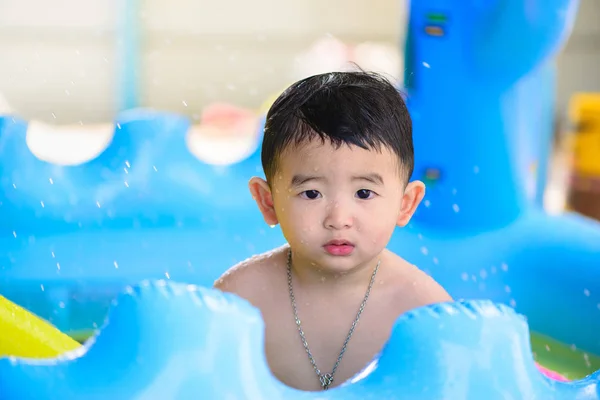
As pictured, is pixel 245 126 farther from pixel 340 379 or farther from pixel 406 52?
pixel 340 379

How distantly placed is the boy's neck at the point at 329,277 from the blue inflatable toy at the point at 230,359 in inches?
13.7

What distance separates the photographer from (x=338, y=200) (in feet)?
3.49

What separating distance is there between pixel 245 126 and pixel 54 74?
183 centimetres

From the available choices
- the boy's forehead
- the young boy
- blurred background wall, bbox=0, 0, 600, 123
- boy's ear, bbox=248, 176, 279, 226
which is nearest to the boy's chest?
the young boy

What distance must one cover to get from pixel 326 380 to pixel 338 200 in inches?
10.4

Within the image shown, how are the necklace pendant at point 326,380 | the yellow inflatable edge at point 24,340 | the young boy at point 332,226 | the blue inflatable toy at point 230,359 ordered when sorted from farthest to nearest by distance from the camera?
1. the necklace pendant at point 326,380
2. the young boy at point 332,226
3. the yellow inflatable edge at point 24,340
4. the blue inflatable toy at point 230,359

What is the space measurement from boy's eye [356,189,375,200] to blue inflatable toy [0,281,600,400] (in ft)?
0.87

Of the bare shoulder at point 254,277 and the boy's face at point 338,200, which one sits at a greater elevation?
the boy's face at point 338,200

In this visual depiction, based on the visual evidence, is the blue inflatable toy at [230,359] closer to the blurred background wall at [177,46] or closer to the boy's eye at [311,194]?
the boy's eye at [311,194]

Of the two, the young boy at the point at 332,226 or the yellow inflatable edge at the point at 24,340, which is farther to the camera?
the young boy at the point at 332,226

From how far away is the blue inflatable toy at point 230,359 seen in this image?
2.57 ft

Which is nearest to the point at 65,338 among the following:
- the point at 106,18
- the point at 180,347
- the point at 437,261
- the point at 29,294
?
the point at 180,347

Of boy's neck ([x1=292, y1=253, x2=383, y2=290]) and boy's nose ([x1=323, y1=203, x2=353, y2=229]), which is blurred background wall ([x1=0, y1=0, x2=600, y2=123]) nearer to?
boy's neck ([x1=292, y1=253, x2=383, y2=290])

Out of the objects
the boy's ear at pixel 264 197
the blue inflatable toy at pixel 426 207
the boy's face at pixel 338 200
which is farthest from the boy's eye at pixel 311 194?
the blue inflatable toy at pixel 426 207
